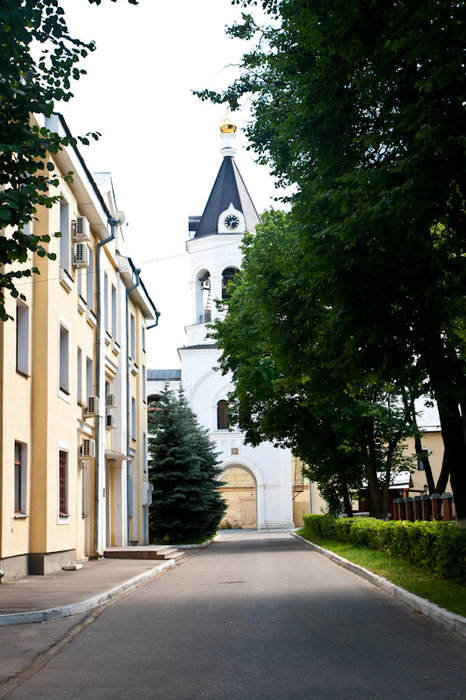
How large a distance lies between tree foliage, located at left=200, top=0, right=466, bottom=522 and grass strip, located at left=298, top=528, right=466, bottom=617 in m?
2.72

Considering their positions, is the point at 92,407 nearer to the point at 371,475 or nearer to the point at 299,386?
the point at 299,386

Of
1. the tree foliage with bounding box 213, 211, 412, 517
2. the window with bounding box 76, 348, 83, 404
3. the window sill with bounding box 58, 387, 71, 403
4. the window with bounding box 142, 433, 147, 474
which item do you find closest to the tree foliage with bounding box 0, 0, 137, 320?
the tree foliage with bounding box 213, 211, 412, 517

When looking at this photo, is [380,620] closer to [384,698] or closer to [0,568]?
[384,698]

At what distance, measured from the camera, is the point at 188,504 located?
35125 mm

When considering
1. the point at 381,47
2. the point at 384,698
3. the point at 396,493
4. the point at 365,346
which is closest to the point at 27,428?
the point at 365,346

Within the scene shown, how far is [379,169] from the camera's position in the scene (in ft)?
32.9

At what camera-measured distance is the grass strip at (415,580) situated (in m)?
10.1

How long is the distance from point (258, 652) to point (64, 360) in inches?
541

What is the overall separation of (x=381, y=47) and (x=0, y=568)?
1103 cm

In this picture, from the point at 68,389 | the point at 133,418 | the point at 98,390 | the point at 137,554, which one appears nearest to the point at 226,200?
the point at 133,418

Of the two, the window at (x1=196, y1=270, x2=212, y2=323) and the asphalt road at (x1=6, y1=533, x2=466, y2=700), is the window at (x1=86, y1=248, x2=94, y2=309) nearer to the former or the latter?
the asphalt road at (x1=6, y1=533, x2=466, y2=700)

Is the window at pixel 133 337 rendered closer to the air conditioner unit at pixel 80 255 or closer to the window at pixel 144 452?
the window at pixel 144 452

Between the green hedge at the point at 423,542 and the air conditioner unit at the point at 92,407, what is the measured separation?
7801 millimetres

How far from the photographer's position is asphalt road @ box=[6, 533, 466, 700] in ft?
20.0
